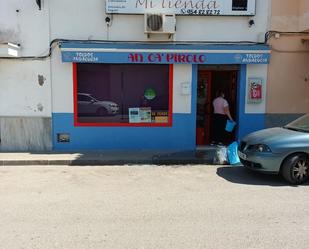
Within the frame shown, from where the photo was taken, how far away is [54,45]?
9.95 m

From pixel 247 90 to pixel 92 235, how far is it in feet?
23.8

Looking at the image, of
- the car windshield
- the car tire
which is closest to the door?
the car windshield

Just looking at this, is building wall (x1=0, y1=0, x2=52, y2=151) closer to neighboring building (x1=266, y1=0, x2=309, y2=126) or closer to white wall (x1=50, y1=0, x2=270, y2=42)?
white wall (x1=50, y1=0, x2=270, y2=42)

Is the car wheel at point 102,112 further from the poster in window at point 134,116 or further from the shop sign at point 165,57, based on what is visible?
the shop sign at point 165,57

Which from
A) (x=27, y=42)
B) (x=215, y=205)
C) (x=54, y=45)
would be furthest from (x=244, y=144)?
→ (x=27, y=42)

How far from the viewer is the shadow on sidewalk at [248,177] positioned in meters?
7.14

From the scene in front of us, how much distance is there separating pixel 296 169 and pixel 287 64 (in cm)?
442

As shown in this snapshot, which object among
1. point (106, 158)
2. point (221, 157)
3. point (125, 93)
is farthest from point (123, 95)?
point (221, 157)

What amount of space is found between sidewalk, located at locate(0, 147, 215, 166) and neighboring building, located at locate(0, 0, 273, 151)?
0.56 meters

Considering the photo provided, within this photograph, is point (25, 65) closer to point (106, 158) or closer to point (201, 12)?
point (106, 158)

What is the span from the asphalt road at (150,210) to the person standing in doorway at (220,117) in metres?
2.77

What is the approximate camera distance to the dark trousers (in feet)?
35.4

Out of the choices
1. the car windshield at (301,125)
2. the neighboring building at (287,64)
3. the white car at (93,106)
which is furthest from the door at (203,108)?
the car windshield at (301,125)

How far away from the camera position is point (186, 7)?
10.0 meters
